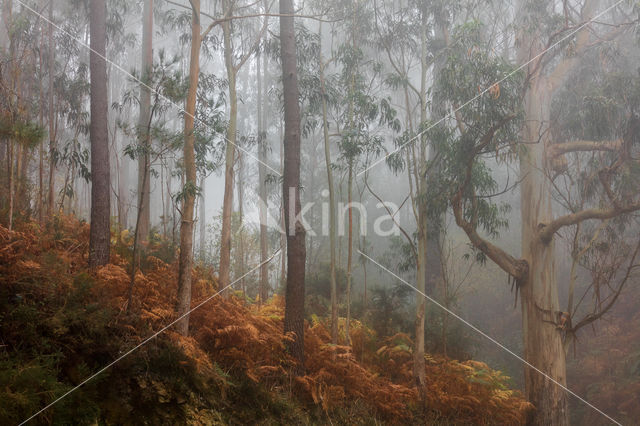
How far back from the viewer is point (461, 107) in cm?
724

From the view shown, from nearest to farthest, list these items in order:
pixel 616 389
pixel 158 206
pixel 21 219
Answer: pixel 21 219, pixel 616 389, pixel 158 206

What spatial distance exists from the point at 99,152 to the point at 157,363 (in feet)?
11.0

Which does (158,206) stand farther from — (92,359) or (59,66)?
(92,359)

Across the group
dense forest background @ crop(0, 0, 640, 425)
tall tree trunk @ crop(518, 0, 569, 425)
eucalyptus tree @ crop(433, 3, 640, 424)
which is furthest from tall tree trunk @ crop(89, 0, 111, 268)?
tall tree trunk @ crop(518, 0, 569, 425)

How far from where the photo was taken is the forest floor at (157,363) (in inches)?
147

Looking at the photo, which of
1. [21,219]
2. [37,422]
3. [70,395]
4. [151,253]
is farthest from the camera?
[151,253]

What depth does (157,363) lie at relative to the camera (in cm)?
426

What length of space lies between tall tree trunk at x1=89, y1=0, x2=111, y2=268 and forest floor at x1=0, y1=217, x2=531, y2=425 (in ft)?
0.91

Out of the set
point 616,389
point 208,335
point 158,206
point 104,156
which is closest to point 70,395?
point 208,335

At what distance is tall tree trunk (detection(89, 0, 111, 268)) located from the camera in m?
6.00

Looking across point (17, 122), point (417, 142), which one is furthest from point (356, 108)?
point (17, 122)

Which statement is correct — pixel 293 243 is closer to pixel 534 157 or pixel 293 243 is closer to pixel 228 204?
pixel 228 204

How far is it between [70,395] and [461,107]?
246 inches

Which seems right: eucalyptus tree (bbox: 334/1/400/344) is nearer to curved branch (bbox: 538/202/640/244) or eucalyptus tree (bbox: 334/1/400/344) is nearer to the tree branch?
the tree branch
